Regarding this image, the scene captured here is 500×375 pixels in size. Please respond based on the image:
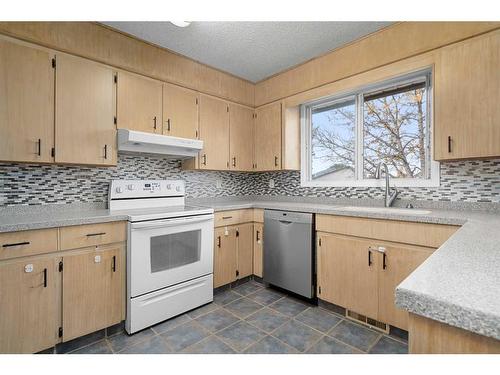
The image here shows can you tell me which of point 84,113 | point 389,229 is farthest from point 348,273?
point 84,113

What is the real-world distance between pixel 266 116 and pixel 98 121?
1.85 m

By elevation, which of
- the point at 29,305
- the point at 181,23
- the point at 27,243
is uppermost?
the point at 181,23

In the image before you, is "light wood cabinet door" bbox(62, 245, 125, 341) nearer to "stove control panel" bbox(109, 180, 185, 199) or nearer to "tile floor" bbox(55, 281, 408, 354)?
"tile floor" bbox(55, 281, 408, 354)

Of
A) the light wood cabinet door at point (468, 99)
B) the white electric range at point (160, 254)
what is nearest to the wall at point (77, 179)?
the white electric range at point (160, 254)

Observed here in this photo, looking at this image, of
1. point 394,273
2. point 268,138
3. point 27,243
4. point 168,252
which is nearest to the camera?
point 27,243

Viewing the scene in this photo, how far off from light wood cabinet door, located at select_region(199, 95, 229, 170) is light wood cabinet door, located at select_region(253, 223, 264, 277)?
802 millimetres

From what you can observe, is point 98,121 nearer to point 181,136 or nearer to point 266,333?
point 181,136

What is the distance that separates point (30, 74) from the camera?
1854 mm

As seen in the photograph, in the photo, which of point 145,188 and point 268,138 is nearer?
point 145,188

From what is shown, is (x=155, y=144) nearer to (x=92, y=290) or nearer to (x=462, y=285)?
(x=92, y=290)

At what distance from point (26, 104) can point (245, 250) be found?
7.44ft

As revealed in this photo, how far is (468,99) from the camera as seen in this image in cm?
182

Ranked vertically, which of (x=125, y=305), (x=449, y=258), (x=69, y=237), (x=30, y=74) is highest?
(x=30, y=74)

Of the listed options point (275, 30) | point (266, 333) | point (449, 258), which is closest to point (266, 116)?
point (275, 30)
